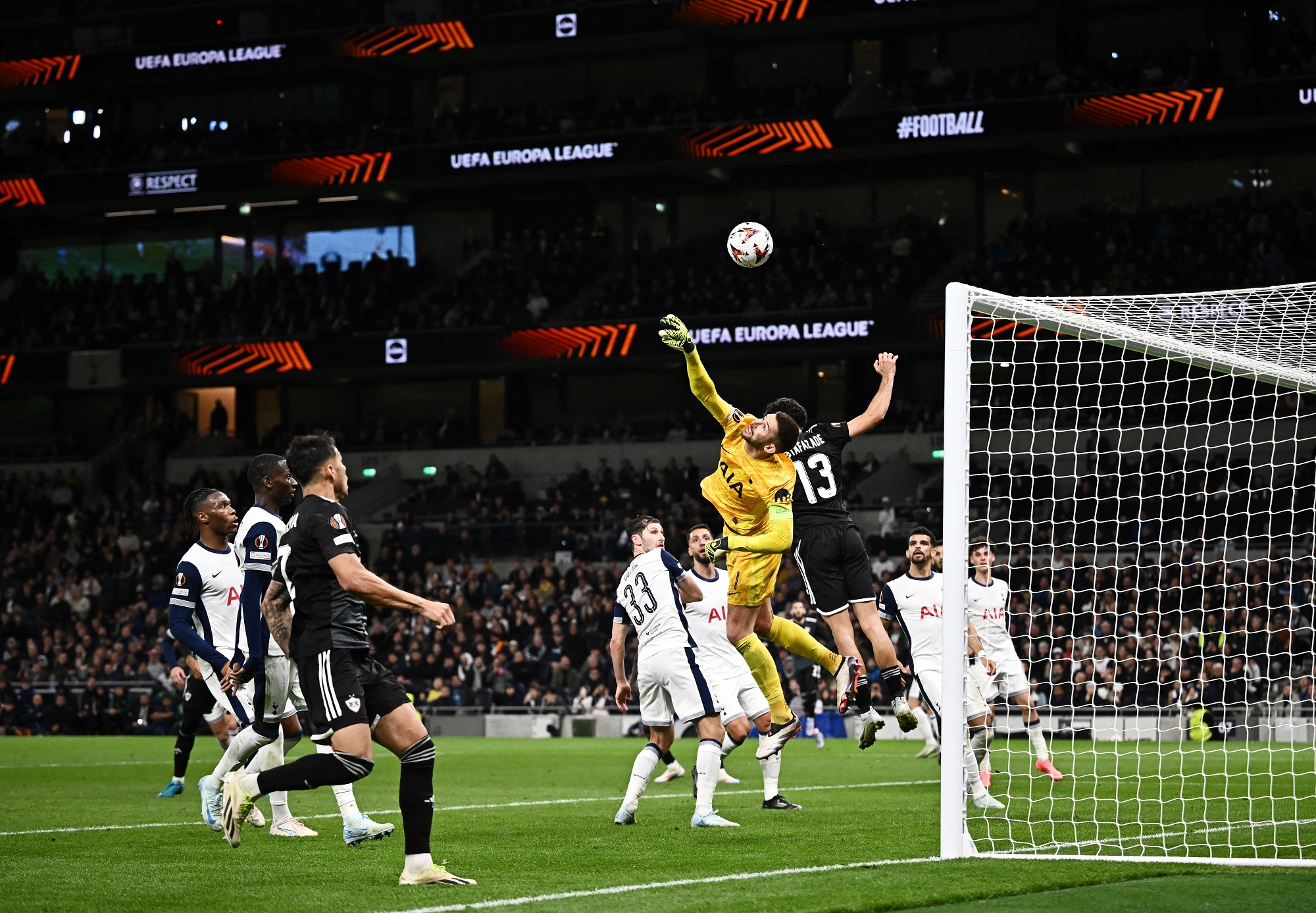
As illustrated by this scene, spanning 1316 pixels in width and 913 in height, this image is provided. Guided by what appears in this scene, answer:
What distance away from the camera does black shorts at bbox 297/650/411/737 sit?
759cm

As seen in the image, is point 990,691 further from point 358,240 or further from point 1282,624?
point 358,240

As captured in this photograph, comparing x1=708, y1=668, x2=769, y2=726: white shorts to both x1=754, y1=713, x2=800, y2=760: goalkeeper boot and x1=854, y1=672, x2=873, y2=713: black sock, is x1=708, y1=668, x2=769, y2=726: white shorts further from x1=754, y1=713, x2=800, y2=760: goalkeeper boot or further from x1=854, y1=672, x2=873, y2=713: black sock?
x1=854, y1=672, x2=873, y2=713: black sock

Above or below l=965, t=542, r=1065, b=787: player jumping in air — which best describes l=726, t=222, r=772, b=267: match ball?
above

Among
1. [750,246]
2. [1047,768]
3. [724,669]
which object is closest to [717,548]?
[750,246]

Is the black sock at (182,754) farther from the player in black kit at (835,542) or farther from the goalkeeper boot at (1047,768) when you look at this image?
the goalkeeper boot at (1047,768)

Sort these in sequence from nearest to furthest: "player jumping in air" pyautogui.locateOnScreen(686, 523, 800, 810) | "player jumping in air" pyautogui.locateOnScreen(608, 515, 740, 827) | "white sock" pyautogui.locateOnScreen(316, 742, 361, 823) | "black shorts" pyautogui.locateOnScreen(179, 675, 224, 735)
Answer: "white sock" pyautogui.locateOnScreen(316, 742, 361, 823)
"player jumping in air" pyautogui.locateOnScreen(608, 515, 740, 827)
"player jumping in air" pyautogui.locateOnScreen(686, 523, 800, 810)
"black shorts" pyautogui.locateOnScreen(179, 675, 224, 735)

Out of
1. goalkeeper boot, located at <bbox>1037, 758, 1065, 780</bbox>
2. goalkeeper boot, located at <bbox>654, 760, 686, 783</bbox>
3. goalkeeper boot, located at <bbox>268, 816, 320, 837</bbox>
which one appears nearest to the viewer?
goalkeeper boot, located at <bbox>268, 816, 320, 837</bbox>

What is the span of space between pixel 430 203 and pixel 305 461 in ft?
120

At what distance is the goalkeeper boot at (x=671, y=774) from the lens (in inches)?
636

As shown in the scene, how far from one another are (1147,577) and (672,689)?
1623 cm

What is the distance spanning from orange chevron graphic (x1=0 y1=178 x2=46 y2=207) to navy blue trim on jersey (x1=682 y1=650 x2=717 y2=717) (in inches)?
1350

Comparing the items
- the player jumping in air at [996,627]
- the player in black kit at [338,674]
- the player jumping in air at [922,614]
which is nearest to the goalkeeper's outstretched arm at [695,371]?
the player in black kit at [338,674]

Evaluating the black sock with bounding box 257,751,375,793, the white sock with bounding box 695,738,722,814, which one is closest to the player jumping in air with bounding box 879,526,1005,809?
the white sock with bounding box 695,738,722,814

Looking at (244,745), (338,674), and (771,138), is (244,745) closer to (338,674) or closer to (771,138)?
(338,674)
